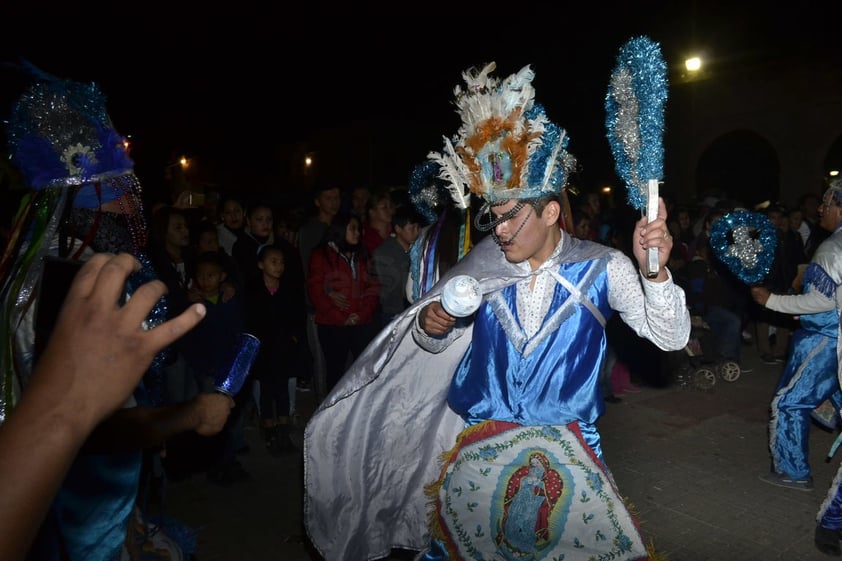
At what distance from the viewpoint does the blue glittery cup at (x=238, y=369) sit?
229 cm

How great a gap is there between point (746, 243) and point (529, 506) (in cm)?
361

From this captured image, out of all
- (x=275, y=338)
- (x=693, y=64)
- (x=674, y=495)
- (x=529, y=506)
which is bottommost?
(x=674, y=495)

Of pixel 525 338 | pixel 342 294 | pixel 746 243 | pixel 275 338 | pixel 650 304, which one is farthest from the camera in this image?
pixel 342 294

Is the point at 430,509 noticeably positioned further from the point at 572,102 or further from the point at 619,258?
the point at 572,102

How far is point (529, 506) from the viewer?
8.89 feet

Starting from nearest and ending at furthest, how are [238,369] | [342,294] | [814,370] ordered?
[238,369] < [814,370] < [342,294]

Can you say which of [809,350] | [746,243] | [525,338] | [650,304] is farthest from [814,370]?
[525,338]

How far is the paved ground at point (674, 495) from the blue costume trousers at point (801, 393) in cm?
33

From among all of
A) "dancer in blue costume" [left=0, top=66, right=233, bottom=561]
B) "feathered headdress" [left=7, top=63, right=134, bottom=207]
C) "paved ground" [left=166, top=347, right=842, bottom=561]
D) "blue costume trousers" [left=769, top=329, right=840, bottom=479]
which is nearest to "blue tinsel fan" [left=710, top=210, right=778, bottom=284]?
"blue costume trousers" [left=769, top=329, right=840, bottom=479]

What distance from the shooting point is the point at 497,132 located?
2.81 metres

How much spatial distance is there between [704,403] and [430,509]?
17.4 ft

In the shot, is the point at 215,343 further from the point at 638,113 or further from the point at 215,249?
the point at 638,113

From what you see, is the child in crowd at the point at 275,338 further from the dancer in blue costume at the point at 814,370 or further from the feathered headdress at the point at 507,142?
the dancer in blue costume at the point at 814,370

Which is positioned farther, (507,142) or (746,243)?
(746,243)
